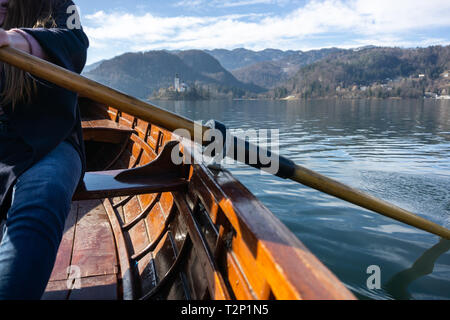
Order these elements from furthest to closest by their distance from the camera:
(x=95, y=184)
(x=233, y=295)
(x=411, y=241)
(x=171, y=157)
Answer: (x=411, y=241)
(x=171, y=157)
(x=95, y=184)
(x=233, y=295)

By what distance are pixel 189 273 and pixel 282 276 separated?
1.29 meters

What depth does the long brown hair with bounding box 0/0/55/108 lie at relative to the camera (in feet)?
5.88

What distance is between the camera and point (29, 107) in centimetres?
183

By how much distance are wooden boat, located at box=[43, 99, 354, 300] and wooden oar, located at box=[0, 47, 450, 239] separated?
49cm

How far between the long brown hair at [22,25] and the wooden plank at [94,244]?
1512 millimetres

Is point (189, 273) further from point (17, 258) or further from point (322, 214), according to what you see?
point (322, 214)

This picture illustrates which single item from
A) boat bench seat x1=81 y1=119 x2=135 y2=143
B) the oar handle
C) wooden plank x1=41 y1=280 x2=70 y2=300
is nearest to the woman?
wooden plank x1=41 y1=280 x2=70 y2=300

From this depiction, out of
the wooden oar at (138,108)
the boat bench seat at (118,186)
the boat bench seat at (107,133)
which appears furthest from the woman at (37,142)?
the boat bench seat at (107,133)

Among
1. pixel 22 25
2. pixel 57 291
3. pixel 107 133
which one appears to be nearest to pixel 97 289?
pixel 57 291

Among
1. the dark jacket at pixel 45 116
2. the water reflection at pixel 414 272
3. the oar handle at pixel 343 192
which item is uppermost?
the dark jacket at pixel 45 116

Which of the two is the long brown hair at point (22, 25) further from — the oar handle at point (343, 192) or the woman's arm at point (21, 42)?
the oar handle at point (343, 192)

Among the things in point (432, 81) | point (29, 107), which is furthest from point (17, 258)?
point (432, 81)

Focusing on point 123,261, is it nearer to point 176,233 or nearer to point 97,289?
point 97,289

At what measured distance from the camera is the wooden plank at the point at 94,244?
2.73 metres
